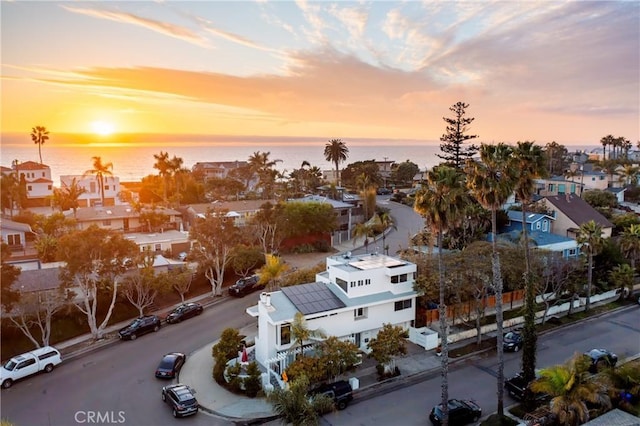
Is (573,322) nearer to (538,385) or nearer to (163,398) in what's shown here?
(538,385)

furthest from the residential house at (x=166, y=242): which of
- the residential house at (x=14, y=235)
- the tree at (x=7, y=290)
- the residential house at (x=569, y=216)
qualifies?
the residential house at (x=569, y=216)

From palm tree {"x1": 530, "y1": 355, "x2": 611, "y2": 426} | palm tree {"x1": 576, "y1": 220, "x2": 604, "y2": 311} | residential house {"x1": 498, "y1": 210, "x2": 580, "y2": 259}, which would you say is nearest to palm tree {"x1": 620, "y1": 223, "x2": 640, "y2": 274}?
palm tree {"x1": 576, "y1": 220, "x2": 604, "y2": 311}

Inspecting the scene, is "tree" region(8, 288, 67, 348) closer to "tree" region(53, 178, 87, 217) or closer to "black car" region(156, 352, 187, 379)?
"black car" region(156, 352, 187, 379)

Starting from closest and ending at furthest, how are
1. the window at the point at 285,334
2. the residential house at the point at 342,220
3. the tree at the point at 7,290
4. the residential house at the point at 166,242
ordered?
the window at the point at 285,334
the tree at the point at 7,290
the residential house at the point at 166,242
the residential house at the point at 342,220

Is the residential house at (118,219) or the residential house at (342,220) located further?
the residential house at (342,220)

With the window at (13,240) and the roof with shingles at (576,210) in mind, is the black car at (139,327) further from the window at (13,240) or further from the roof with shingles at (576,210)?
the roof with shingles at (576,210)

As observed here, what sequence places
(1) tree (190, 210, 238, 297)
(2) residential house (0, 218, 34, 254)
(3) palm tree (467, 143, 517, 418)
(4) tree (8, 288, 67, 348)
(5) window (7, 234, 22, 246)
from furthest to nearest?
(5) window (7, 234, 22, 246)
(2) residential house (0, 218, 34, 254)
(1) tree (190, 210, 238, 297)
(4) tree (8, 288, 67, 348)
(3) palm tree (467, 143, 517, 418)

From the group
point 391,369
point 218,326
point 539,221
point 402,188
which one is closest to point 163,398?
point 218,326
